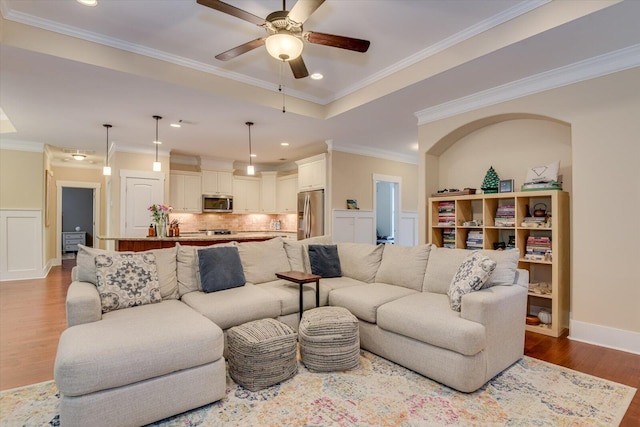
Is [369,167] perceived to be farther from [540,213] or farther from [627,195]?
[627,195]

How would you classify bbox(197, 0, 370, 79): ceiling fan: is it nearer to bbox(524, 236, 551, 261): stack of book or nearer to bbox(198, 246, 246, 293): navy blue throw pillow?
bbox(198, 246, 246, 293): navy blue throw pillow

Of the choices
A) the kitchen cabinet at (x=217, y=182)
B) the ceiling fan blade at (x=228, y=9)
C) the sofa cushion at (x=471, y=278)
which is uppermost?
the ceiling fan blade at (x=228, y=9)

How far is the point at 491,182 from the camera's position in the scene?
13.5ft

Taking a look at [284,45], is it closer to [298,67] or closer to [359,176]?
[298,67]

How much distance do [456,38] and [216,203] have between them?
6189mm

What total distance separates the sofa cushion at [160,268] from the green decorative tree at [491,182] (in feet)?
12.2

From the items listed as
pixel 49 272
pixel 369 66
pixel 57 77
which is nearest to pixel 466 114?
pixel 369 66

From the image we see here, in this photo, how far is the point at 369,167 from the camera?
22.8 ft

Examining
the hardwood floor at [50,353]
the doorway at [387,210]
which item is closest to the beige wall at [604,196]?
the hardwood floor at [50,353]

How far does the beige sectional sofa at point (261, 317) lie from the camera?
184 centimetres

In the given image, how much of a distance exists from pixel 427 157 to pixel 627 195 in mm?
2235

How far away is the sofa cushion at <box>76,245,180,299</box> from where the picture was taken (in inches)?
109

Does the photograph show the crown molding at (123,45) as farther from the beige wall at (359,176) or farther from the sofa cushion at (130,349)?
the sofa cushion at (130,349)

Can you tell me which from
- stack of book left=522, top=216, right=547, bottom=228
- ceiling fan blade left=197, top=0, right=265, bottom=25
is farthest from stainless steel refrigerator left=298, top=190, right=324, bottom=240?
ceiling fan blade left=197, top=0, right=265, bottom=25
